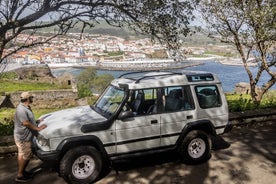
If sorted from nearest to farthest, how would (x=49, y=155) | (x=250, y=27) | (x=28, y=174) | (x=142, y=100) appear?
(x=49, y=155), (x=28, y=174), (x=142, y=100), (x=250, y=27)

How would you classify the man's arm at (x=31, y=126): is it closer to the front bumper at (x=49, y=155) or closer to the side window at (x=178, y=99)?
the front bumper at (x=49, y=155)

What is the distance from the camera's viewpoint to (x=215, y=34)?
14.9 meters

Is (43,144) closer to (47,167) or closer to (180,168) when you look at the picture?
(47,167)

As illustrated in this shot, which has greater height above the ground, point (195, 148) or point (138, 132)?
point (138, 132)

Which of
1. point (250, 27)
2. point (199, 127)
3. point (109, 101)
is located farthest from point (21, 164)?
point (250, 27)

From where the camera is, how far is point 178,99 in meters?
7.11

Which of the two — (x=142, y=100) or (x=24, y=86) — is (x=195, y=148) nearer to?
(x=142, y=100)

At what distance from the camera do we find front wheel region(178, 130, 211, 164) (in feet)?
23.2

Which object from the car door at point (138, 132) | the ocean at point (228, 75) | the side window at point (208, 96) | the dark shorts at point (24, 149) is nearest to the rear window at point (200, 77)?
the side window at point (208, 96)

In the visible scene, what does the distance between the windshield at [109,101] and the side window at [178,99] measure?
116 cm

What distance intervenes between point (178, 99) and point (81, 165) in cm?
274

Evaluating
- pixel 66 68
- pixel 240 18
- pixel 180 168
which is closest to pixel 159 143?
pixel 180 168

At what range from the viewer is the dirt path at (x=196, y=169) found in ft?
21.0

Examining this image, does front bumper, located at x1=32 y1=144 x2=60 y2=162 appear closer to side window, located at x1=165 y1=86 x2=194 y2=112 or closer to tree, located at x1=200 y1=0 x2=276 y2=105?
side window, located at x1=165 y1=86 x2=194 y2=112
